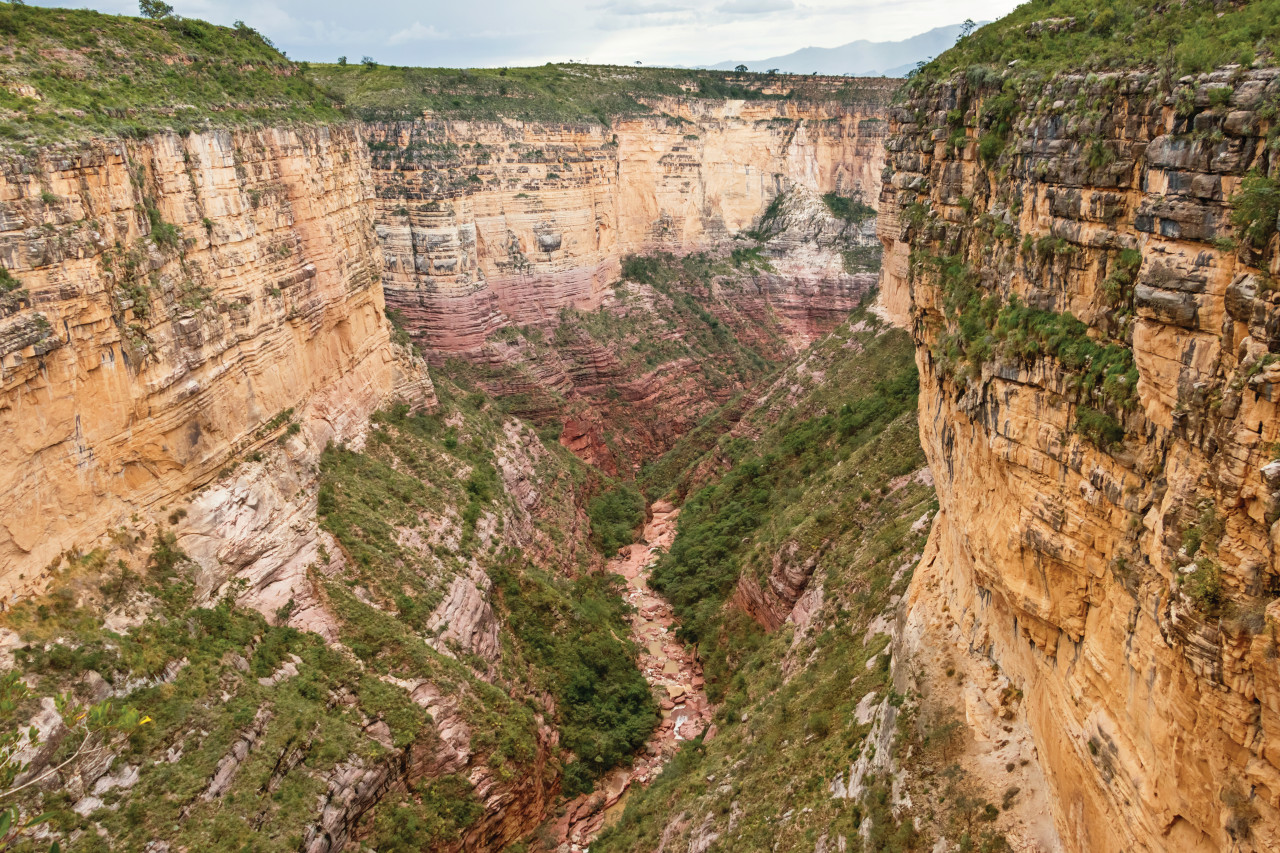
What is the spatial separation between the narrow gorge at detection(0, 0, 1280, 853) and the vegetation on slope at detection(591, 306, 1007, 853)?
0.57 ft

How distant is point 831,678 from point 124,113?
84.3 feet

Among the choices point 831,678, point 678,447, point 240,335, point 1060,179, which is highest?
point 1060,179

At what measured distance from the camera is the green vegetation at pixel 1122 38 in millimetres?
11523

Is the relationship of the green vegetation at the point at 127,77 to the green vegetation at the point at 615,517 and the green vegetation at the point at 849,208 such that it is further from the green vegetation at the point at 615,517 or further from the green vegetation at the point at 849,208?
the green vegetation at the point at 849,208

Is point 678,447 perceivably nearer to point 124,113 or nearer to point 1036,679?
point 124,113

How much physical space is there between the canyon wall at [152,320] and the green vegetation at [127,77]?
89 cm

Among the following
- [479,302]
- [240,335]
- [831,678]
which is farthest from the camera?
[479,302]

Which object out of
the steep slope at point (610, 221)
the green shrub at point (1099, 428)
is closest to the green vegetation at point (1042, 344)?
the green shrub at point (1099, 428)

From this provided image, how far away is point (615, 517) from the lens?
54.6 metres

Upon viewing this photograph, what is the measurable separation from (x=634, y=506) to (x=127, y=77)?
113 feet

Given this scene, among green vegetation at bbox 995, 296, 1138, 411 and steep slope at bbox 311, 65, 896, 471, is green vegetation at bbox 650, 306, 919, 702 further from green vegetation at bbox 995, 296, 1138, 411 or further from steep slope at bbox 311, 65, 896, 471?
green vegetation at bbox 995, 296, 1138, 411

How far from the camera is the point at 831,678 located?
26.6 m

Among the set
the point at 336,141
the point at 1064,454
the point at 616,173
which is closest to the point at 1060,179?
the point at 1064,454

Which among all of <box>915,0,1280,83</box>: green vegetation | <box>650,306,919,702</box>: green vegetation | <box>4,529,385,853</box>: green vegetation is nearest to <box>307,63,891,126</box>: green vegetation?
<box>650,306,919,702</box>: green vegetation
